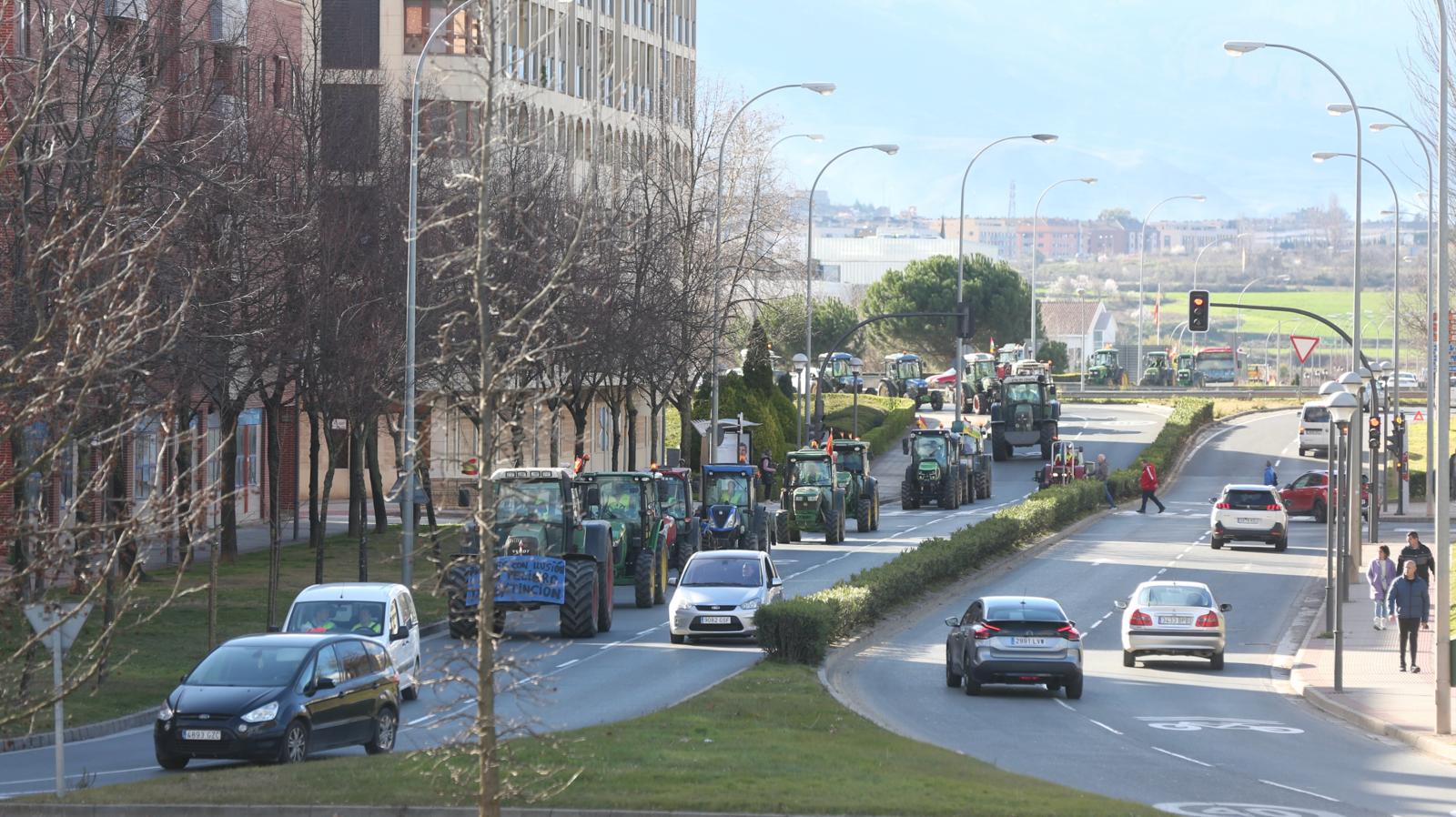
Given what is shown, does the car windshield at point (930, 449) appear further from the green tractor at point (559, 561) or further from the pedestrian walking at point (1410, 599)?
the pedestrian walking at point (1410, 599)

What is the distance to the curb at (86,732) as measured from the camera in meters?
21.1

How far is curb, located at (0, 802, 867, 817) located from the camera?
1555 centimetres

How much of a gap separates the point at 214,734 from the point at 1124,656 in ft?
53.1

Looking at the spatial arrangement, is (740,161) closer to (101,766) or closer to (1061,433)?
(1061,433)

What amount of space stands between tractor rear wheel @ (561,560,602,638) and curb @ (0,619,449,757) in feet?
25.2

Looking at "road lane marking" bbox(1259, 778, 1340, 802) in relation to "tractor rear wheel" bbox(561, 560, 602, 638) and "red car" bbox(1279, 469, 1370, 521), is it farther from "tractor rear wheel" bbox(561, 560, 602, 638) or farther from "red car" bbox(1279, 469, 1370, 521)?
"red car" bbox(1279, 469, 1370, 521)

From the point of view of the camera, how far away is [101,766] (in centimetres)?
1931

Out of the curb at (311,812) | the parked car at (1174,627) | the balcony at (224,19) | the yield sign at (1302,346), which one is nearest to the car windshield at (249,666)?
the curb at (311,812)

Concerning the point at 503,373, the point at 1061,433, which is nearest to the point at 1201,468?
the point at 1061,433

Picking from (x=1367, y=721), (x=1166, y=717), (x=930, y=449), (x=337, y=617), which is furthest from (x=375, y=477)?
(x=1367, y=721)

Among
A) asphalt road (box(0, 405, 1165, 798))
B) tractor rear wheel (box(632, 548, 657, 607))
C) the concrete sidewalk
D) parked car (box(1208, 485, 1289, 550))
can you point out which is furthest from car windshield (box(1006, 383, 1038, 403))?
tractor rear wheel (box(632, 548, 657, 607))

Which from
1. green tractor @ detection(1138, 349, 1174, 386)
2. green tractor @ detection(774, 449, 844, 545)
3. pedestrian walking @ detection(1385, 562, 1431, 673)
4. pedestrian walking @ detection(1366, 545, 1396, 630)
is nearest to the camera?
pedestrian walking @ detection(1385, 562, 1431, 673)

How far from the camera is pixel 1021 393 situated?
70562mm

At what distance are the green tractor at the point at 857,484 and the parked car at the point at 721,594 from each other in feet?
65.1
